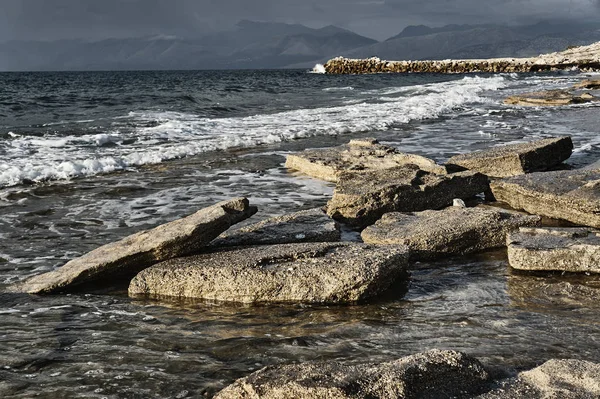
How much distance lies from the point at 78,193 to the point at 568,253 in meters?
6.56

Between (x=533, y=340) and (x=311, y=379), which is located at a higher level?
(x=311, y=379)

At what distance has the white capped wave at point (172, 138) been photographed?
10.7 m

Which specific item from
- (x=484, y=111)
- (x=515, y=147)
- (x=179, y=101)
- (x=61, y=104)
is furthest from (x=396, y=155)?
(x=61, y=104)

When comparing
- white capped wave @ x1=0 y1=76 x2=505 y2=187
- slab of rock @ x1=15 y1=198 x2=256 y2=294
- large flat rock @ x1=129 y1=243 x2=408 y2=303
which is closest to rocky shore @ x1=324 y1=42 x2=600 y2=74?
white capped wave @ x1=0 y1=76 x2=505 y2=187

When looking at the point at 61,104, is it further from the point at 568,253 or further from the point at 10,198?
the point at 568,253

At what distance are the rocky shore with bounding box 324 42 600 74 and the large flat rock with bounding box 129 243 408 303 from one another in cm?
6151

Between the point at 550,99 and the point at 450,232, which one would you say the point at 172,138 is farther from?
the point at 550,99

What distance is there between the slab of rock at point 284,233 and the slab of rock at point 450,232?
38 centimetres

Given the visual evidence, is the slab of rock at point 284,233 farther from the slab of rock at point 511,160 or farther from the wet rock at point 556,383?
the slab of rock at point 511,160

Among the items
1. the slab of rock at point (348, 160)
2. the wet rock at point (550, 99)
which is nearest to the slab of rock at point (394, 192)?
the slab of rock at point (348, 160)

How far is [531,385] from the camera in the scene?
2.88 m

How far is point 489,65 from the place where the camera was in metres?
75.5

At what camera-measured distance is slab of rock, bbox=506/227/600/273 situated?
16.1 feet

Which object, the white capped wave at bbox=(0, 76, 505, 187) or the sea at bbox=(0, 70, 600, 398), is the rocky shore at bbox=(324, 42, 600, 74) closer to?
the white capped wave at bbox=(0, 76, 505, 187)
